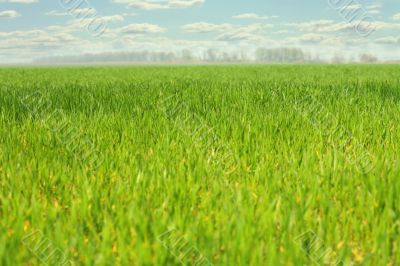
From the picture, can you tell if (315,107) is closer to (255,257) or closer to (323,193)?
(323,193)

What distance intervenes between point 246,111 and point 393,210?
9.09 feet

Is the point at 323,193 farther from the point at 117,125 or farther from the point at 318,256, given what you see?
the point at 117,125

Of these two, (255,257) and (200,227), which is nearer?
(255,257)

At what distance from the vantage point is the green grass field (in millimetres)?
1668

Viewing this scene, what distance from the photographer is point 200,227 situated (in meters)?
1.78

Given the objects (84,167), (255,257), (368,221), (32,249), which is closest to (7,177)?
(84,167)

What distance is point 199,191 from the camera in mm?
2350

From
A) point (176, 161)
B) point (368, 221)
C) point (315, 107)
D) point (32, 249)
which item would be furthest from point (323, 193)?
point (315, 107)

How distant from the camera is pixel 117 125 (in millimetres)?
4031

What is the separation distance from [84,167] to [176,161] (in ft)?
2.03

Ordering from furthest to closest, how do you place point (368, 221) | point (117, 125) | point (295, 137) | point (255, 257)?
point (117, 125) < point (295, 137) < point (368, 221) < point (255, 257)

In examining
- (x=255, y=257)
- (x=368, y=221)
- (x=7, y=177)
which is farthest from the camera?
(x=7, y=177)

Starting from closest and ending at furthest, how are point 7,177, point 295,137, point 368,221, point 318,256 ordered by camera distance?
point 318,256 < point 368,221 < point 7,177 < point 295,137

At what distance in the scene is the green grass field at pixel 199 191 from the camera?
1.67m
